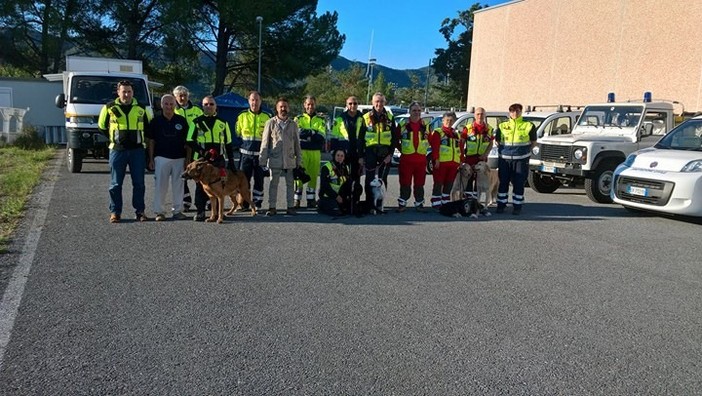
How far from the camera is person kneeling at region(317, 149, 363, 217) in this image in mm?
8945

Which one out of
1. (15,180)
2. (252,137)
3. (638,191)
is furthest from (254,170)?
(638,191)

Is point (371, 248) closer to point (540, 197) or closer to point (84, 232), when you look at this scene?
point (84, 232)

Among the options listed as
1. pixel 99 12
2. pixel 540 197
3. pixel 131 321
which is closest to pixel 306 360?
pixel 131 321

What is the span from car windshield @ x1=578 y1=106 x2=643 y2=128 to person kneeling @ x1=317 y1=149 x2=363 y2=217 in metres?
6.66

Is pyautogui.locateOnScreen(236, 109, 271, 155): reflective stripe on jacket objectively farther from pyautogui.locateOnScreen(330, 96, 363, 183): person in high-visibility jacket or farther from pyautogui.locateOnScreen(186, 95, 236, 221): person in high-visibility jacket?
pyautogui.locateOnScreen(330, 96, 363, 183): person in high-visibility jacket

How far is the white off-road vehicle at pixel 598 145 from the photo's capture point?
11344 mm

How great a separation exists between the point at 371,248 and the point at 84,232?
3505 millimetres

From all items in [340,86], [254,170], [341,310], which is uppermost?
[340,86]

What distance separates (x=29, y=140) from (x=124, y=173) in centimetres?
1351

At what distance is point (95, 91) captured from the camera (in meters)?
13.8

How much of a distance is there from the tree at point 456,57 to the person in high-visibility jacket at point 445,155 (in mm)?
49124

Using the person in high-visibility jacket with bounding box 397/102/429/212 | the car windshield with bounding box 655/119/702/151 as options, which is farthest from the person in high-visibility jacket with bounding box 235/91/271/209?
the car windshield with bounding box 655/119/702/151

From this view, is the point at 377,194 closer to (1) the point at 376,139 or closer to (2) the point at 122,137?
(1) the point at 376,139

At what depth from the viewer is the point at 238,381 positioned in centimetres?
340
